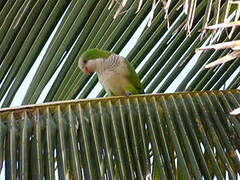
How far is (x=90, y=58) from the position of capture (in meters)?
3.00

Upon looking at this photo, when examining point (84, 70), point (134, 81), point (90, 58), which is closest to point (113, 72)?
point (134, 81)

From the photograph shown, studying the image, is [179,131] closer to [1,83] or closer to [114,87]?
[1,83]

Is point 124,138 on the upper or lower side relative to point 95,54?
lower

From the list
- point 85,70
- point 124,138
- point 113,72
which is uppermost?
point 113,72

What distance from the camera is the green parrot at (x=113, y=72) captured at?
3.06m

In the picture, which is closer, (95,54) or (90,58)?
(90,58)

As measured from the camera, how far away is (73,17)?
269 centimetres

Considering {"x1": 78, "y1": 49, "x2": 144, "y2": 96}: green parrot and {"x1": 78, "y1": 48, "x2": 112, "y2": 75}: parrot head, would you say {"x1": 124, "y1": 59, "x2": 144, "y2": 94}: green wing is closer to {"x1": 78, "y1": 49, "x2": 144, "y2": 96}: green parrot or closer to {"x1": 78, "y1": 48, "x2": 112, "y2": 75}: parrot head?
{"x1": 78, "y1": 49, "x2": 144, "y2": 96}: green parrot

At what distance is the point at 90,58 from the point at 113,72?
0.46 m

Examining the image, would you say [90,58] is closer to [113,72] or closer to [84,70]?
[84,70]

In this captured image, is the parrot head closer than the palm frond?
No

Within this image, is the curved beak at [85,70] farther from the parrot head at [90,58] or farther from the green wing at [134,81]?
the green wing at [134,81]

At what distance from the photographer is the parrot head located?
2.82 m

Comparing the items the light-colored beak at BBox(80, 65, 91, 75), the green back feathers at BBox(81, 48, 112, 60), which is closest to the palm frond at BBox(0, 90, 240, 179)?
the light-colored beak at BBox(80, 65, 91, 75)
